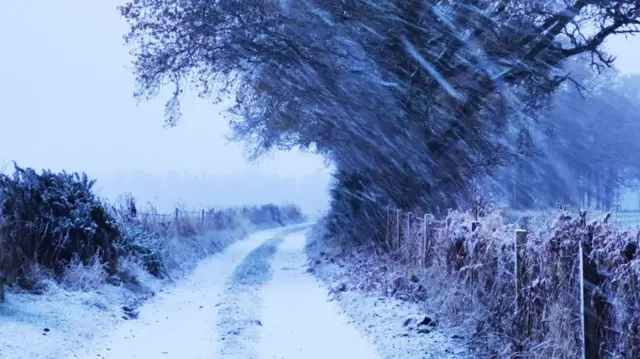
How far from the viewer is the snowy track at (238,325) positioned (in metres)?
8.34

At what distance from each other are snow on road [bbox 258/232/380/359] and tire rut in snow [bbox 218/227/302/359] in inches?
6.3

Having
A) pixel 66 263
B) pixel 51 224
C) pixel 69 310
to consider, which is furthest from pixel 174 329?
pixel 51 224

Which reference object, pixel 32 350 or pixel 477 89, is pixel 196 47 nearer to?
pixel 477 89

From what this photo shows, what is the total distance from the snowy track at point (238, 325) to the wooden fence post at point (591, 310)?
3.19 meters

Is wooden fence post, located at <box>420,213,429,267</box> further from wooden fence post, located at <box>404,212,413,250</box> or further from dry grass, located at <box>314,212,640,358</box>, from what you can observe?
wooden fence post, located at <box>404,212,413,250</box>

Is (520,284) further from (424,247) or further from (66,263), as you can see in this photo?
(66,263)

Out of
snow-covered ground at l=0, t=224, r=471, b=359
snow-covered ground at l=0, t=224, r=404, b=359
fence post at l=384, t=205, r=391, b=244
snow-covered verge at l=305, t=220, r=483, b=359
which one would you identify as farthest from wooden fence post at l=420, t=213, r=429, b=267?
fence post at l=384, t=205, r=391, b=244

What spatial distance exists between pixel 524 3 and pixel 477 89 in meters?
2.93

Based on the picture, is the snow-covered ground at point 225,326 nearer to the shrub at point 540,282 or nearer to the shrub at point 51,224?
the shrub at point 540,282

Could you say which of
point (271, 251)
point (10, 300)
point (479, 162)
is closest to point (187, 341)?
point (10, 300)

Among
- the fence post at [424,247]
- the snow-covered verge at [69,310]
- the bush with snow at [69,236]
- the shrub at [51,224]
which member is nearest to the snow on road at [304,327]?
the fence post at [424,247]

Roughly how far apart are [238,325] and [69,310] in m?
2.47

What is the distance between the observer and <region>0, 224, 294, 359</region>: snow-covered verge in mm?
7863

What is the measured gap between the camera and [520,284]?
7152 mm
